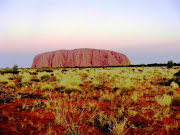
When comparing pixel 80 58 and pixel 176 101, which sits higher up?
pixel 80 58

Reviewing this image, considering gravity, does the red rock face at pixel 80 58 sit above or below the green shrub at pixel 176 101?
above

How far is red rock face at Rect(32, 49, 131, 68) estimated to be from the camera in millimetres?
89875

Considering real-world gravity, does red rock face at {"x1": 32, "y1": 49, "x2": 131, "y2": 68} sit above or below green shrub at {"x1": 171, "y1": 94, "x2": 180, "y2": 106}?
above

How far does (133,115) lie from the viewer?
14.0ft

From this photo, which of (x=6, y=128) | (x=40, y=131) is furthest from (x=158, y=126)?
(x=6, y=128)

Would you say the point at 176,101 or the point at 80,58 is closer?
the point at 176,101

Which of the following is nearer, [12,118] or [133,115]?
[12,118]

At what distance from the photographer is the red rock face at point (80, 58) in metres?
89.9

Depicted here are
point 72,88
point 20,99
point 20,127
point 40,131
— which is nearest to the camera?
point 40,131

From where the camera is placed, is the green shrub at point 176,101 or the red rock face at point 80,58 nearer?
the green shrub at point 176,101

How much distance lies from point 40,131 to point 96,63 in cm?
8757

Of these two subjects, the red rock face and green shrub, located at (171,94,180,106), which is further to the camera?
the red rock face

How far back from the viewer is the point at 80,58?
91125 millimetres

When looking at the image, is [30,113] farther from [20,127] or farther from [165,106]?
[165,106]
